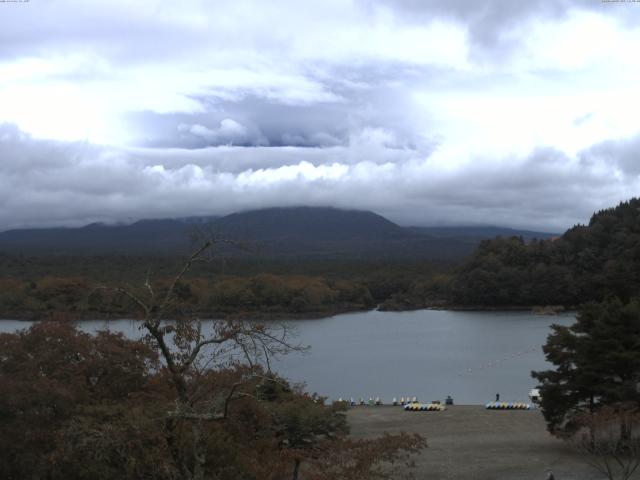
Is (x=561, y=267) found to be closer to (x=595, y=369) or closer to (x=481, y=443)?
(x=481, y=443)

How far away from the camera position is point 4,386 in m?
9.80

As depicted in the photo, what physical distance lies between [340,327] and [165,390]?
47.7 metres

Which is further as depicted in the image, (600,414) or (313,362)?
(313,362)

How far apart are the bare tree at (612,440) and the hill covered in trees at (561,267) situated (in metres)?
52.3

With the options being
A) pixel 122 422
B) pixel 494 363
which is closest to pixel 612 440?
pixel 122 422

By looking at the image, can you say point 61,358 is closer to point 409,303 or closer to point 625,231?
point 409,303

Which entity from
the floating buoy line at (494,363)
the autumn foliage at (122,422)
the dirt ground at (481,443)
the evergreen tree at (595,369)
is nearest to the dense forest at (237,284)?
the floating buoy line at (494,363)

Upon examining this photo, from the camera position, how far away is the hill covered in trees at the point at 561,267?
223ft

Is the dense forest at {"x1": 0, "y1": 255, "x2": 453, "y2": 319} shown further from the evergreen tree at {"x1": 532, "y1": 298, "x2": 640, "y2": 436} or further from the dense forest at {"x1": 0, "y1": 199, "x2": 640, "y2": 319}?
the evergreen tree at {"x1": 532, "y1": 298, "x2": 640, "y2": 436}

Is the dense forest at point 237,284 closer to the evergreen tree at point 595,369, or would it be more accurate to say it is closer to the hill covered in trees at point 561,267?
the hill covered in trees at point 561,267

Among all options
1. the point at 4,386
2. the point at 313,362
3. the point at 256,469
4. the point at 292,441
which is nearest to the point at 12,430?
the point at 4,386

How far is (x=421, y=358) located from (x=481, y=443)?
68.9 feet

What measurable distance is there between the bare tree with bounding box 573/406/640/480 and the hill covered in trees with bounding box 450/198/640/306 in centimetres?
5234

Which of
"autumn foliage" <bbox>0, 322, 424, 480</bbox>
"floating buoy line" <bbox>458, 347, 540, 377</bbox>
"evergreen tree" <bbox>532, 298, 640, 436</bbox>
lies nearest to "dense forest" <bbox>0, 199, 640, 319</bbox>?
"floating buoy line" <bbox>458, 347, 540, 377</bbox>
